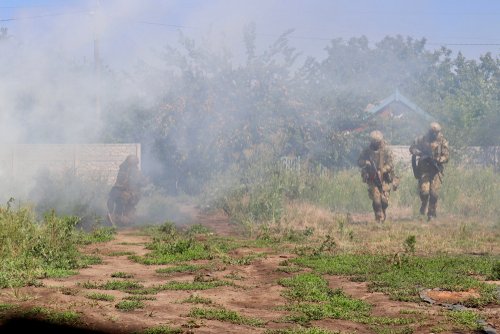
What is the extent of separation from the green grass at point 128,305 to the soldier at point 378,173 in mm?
9052

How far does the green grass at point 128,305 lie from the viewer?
24.0ft

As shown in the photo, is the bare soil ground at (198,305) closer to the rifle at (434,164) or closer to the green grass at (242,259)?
the green grass at (242,259)

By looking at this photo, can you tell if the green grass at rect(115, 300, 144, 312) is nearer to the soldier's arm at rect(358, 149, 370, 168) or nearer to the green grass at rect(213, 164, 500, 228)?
the green grass at rect(213, 164, 500, 228)

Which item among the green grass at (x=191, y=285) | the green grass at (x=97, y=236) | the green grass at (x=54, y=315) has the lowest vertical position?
the green grass at (x=97, y=236)

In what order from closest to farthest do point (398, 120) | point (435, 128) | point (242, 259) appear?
1. point (242, 259)
2. point (435, 128)
3. point (398, 120)

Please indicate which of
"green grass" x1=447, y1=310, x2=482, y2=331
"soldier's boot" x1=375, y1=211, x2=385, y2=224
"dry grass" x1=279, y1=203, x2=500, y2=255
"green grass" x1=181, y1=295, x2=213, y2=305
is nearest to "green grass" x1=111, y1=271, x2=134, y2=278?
"green grass" x1=181, y1=295, x2=213, y2=305

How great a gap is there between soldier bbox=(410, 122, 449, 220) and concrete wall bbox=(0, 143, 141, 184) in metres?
8.11

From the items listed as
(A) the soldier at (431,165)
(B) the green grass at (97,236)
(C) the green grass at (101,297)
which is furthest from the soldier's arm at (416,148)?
(C) the green grass at (101,297)

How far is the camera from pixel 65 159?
20203 mm

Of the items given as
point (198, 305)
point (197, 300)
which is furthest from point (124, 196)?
point (198, 305)

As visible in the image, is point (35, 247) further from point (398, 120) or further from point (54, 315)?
point (398, 120)

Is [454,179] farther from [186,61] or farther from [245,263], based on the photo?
[245,263]

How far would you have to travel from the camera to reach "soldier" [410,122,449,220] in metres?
16.7

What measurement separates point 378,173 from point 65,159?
330 inches
